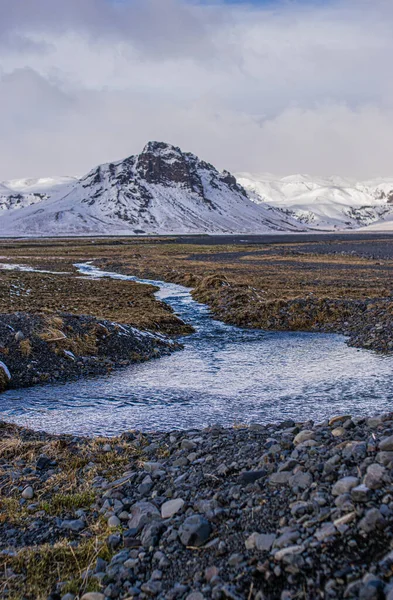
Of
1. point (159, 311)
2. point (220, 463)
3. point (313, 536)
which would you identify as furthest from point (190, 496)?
point (159, 311)

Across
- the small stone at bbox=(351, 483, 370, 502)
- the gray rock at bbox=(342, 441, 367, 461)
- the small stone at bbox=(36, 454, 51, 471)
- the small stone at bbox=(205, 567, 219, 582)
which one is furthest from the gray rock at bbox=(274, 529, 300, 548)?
the small stone at bbox=(36, 454, 51, 471)

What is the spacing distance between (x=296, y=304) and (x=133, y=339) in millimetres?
11567

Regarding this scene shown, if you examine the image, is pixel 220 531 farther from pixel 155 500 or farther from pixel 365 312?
pixel 365 312

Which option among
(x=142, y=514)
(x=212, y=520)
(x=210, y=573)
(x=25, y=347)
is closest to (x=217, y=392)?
(x=25, y=347)

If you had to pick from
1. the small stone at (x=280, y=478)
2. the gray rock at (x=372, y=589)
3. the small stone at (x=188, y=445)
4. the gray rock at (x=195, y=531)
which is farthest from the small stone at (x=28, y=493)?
the gray rock at (x=372, y=589)

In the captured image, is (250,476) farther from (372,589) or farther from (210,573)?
(372,589)

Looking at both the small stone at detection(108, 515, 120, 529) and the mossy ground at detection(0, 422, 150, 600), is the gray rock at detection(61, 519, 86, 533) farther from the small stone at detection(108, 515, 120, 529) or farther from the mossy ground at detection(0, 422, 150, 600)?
the small stone at detection(108, 515, 120, 529)

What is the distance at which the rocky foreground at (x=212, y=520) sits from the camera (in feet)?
17.8

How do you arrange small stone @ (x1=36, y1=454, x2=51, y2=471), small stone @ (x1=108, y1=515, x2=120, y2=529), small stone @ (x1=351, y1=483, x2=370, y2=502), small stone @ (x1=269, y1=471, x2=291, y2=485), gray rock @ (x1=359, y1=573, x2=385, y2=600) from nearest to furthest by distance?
1. gray rock @ (x1=359, y1=573, x2=385, y2=600)
2. small stone @ (x1=351, y1=483, x2=370, y2=502)
3. small stone @ (x1=108, y1=515, x2=120, y2=529)
4. small stone @ (x1=269, y1=471, x2=291, y2=485)
5. small stone @ (x1=36, y1=454, x2=51, y2=471)

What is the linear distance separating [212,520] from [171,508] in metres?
0.83

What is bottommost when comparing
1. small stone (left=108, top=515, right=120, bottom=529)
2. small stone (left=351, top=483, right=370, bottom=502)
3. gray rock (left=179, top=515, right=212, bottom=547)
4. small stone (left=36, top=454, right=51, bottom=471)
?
small stone (left=36, top=454, right=51, bottom=471)

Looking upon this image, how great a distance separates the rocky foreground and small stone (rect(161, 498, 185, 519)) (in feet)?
0.07

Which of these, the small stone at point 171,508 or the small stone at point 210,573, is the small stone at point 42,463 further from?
the small stone at point 210,573

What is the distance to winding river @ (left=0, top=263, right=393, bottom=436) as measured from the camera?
45.6 ft
